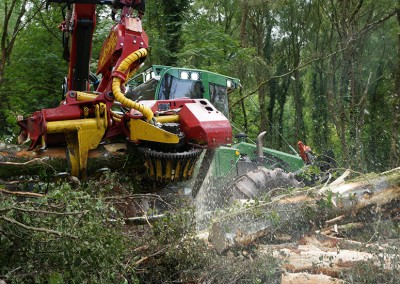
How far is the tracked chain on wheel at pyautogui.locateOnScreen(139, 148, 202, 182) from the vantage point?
16.4 feet

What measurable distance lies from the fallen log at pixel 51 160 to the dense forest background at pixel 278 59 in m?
3.99

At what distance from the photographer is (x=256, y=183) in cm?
704

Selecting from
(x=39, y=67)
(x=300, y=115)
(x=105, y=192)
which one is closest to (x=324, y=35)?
(x=300, y=115)

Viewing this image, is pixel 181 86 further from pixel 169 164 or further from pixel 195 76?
pixel 169 164

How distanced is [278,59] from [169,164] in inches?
865

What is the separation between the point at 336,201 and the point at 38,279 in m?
3.71

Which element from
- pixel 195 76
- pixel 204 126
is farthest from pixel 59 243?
pixel 195 76

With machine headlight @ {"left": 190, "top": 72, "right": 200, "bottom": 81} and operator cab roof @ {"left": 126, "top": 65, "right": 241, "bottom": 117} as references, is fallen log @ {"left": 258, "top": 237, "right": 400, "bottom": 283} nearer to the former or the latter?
operator cab roof @ {"left": 126, "top": 65, "right": 241, "bottom": 117}

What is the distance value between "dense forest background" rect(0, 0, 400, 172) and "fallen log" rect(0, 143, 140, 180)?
3.99m

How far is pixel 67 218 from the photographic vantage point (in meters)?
3.70

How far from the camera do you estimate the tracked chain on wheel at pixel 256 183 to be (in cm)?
681

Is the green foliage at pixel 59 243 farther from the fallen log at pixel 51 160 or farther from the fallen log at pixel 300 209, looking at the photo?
the fallen log at pixel 300 209

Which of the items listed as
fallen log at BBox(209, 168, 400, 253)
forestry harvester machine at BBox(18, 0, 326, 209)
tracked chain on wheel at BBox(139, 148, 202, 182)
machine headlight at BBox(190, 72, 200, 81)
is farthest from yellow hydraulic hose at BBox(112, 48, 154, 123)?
machine headlight at BBox(190, 72, 200, 81)

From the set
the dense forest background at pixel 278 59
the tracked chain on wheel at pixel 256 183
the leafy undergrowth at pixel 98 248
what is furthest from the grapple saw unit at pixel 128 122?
the dense forest background at pixel 278 59
